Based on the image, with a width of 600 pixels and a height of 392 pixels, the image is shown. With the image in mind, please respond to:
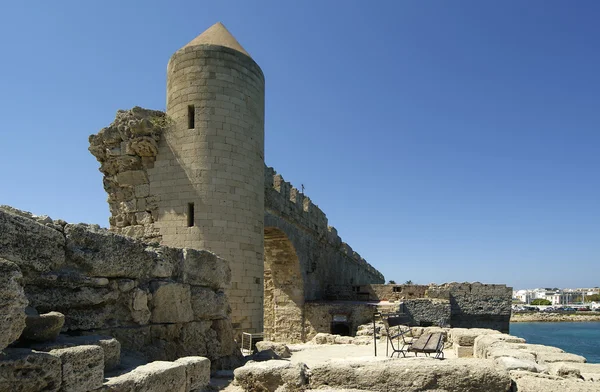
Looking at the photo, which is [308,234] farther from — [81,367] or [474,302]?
[81,367]

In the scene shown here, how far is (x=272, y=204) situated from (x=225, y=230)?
537cm

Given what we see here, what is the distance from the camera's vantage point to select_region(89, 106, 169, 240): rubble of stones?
11.2 metres

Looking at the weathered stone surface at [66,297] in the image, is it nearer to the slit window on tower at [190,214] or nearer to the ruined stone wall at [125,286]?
the ruined stone wall at [125,286]

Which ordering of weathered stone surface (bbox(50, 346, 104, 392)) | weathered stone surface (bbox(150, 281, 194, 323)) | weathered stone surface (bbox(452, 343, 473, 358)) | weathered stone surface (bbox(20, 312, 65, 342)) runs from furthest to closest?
weathered stone surface (bbox(452, 343, 473, 358)) → weathered stone surface (bbox(150, 281, 194, 323)) → weathered stone surface (bbox(20, 312, 65, 342)) → weathered stone surface (bbox(50, 346, 104, 392))

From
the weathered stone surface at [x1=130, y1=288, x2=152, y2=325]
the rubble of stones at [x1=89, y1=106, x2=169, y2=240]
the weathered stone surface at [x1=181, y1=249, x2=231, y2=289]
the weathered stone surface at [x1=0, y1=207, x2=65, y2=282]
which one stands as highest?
the rubble of stones at [x1=89, y1=106, x2=169, y2=240]

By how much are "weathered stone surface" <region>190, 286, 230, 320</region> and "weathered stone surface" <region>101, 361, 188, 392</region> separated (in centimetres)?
167

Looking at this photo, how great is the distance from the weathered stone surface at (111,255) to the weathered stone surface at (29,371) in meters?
1.25

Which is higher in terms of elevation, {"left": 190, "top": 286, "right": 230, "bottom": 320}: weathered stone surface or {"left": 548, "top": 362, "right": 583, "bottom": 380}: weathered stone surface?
{"left": 190, "top": 286, "right": 230, "bottom": 320}: weathered stone surface

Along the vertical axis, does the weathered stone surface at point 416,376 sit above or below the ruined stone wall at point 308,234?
below

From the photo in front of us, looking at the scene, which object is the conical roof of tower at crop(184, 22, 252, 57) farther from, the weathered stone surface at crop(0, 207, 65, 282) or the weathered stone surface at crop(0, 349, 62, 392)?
the weathered stone surface at crop(0, 349, 62, 392)

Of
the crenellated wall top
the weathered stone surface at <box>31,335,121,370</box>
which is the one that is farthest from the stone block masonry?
the weathered stone surface at <box>31,335,121,370</box>

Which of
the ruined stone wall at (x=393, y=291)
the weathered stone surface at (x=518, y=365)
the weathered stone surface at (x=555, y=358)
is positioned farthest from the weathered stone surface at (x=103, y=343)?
the ruined stone wall at (x=393, y=291)

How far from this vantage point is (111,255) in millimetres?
4367

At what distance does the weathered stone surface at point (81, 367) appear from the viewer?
3.00 metres
